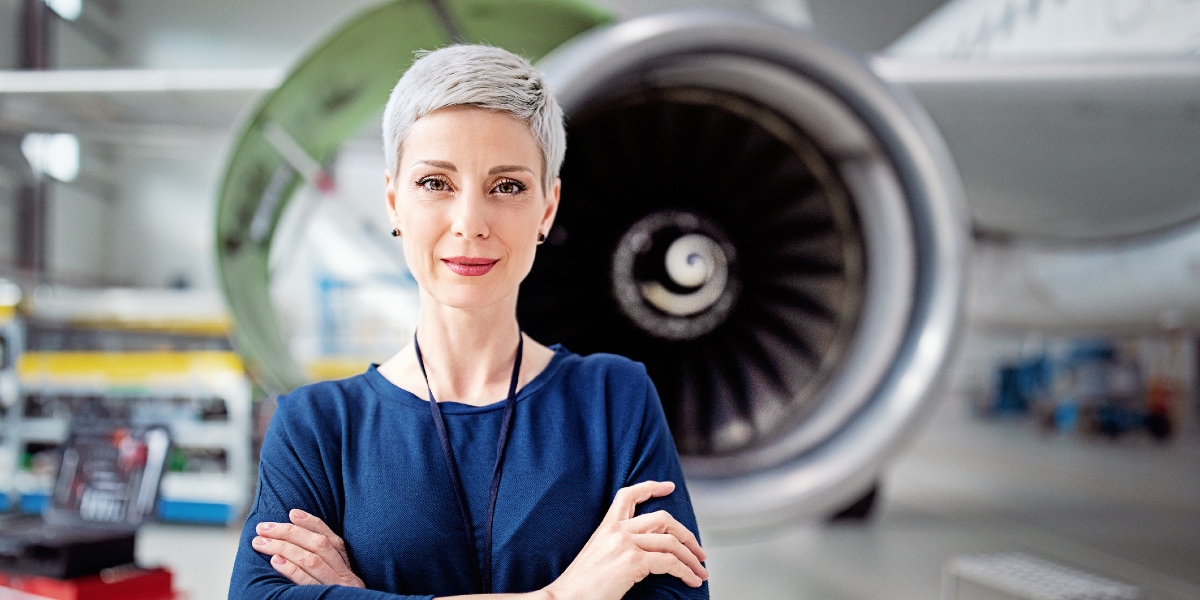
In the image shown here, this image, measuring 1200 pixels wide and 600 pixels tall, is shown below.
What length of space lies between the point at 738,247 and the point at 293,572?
47.7 inches

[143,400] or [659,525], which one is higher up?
[659,525]

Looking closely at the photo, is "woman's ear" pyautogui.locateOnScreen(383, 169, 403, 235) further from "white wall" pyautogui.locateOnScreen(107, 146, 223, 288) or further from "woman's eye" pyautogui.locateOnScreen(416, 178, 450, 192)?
"white wall" pyautogui.locateOnScreen(107, 146, 223, 288)

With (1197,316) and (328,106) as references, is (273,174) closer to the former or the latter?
(328,106)

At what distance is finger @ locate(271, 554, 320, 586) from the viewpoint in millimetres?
480

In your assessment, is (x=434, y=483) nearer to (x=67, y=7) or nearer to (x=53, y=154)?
(x=67, y=7)

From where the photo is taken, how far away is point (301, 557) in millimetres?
486

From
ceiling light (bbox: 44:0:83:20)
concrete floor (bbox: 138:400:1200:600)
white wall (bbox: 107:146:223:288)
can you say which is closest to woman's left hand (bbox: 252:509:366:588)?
concrete floor (bbox: 138:400:1200:600)

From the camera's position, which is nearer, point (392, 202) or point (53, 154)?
point (392, 202)

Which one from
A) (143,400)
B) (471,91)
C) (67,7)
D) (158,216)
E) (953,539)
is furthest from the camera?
(143,400)

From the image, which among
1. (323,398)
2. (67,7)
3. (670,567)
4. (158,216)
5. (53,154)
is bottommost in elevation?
(670,567)

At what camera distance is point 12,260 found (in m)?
3.46

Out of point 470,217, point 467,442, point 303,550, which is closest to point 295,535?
point 303,550

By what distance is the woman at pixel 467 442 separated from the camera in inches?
19.2

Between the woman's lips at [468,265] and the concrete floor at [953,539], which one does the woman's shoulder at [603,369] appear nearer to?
the woman's lips at [468,265]
